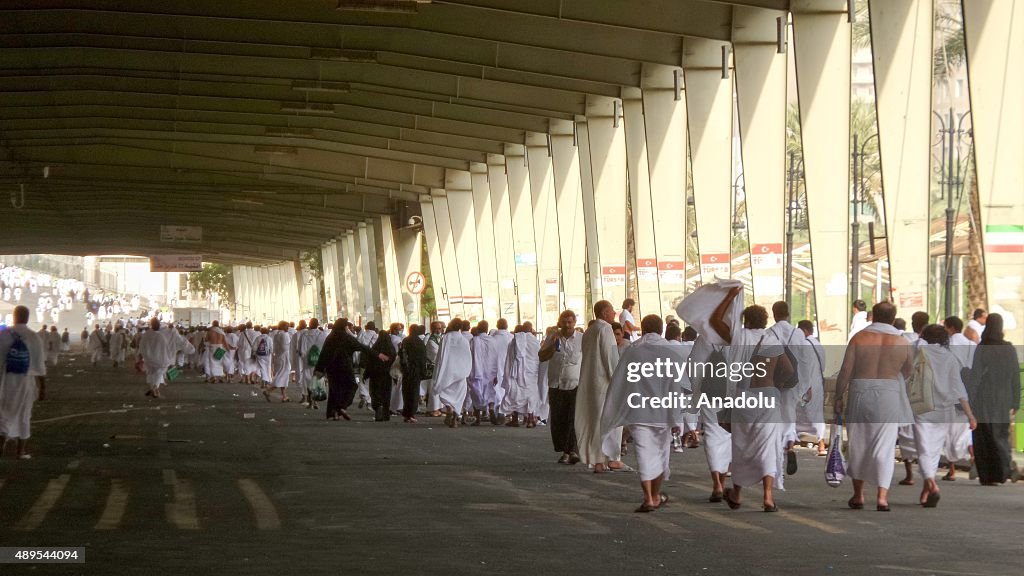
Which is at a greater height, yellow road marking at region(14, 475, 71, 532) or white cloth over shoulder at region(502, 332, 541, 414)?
white cloth over shoulder at region(502, 332, 541, 414)

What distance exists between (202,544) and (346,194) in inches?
1942

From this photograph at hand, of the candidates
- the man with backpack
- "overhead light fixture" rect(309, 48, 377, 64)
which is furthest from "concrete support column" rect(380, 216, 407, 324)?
the man with backpack

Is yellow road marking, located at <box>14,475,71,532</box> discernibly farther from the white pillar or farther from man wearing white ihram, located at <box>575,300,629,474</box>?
the white pillar

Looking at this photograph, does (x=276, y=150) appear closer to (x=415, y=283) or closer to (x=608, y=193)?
(x=415, y=283)

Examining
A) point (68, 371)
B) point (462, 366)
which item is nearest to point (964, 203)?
point (68, 371)

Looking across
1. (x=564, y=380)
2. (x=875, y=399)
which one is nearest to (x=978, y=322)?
(x=564, y=380)

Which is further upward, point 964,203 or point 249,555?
point 964,203

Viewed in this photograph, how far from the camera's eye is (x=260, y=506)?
12.5 metres

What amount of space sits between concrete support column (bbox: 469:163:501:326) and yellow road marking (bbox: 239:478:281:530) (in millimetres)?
34011

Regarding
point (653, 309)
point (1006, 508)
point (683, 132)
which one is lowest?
point (1006, 508)

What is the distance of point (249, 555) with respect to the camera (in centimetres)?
949

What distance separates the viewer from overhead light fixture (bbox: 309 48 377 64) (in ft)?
102

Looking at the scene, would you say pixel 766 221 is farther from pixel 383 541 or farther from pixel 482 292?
pixel 482 292

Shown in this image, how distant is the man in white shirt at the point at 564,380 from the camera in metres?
18.2
